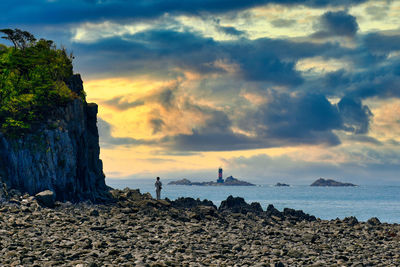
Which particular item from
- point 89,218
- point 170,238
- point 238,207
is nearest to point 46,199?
point 89,218

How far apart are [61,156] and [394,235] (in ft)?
107

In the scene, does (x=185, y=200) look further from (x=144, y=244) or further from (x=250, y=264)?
(x=250, y=264)

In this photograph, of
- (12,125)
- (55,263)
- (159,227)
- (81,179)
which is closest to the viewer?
(55,263)

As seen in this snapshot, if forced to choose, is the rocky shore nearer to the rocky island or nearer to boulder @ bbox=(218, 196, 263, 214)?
the rocky island

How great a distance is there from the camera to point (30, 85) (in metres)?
51.4

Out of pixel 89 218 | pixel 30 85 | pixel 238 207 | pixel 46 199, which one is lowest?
pixel 89 218

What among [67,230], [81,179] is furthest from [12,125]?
[67,230]

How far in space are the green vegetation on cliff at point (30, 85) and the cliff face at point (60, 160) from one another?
1590mm

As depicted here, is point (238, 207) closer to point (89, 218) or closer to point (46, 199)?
point (89, 218)

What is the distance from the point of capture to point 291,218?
54.0 meters

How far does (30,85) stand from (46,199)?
→ 1516 cm

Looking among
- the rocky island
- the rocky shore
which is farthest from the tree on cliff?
the rocky shore

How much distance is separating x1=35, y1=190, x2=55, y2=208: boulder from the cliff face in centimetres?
251

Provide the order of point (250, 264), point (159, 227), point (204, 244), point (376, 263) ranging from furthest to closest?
point (159, 227)
point (204, 244)
point (376, 263)
point (250, 264)
